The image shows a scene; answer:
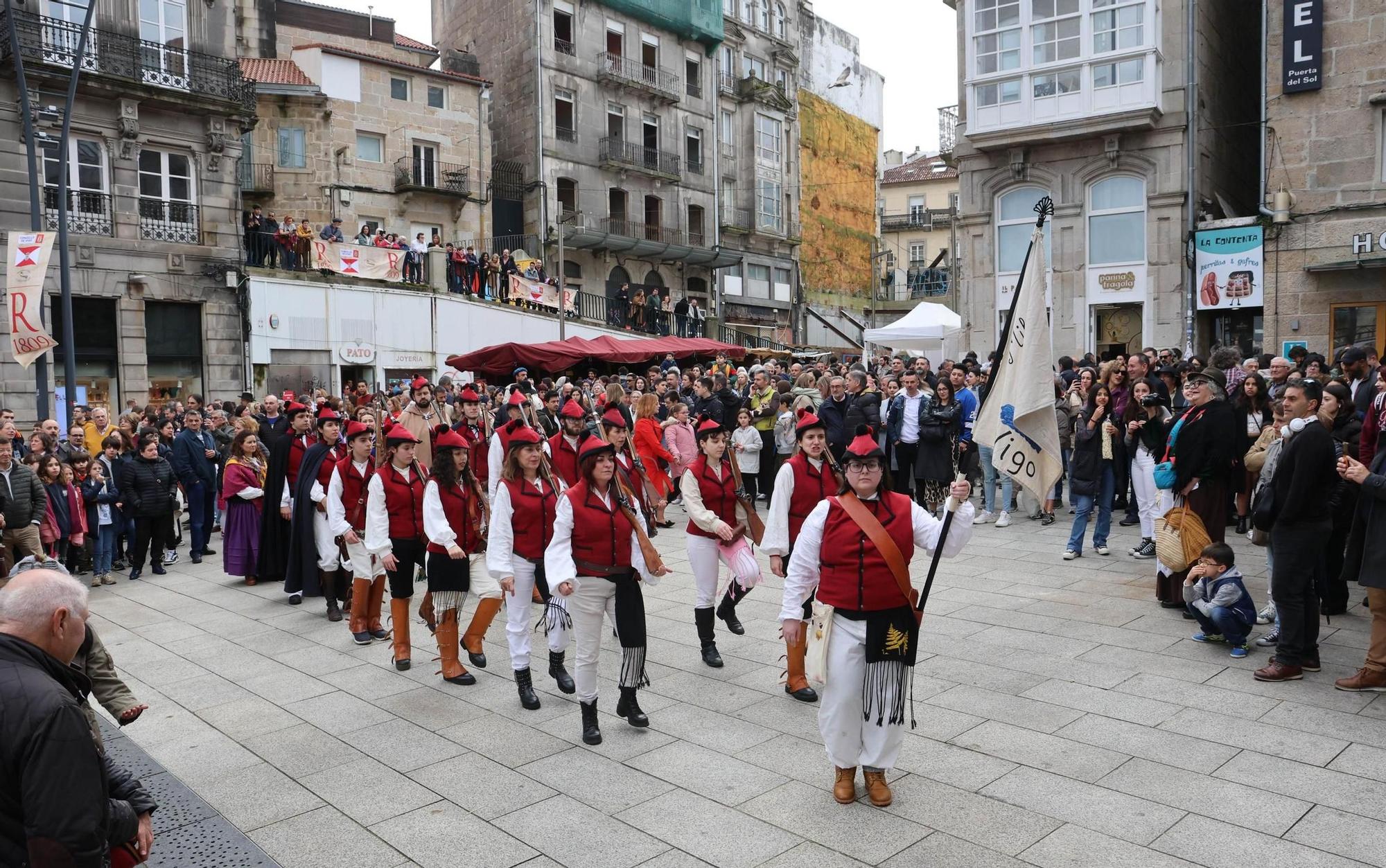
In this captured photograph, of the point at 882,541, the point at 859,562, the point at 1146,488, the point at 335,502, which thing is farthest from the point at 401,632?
the point at 1146,488

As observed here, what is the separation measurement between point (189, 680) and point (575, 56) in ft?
111

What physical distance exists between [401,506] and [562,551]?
7.08 feet

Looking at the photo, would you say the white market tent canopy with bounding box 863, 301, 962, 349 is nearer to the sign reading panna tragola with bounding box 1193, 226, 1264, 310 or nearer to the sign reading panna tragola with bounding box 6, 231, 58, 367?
the sign reading panna tragola with bounding box 1193, 226, 1264, 310

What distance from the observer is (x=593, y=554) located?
6.07 metres

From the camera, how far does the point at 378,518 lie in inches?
301

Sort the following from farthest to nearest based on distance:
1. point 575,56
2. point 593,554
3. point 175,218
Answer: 1. point 575,56
2. point 175,218
3. point 593,554

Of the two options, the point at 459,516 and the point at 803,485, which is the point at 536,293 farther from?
the point at 803,485

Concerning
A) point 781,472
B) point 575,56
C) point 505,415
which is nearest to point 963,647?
point 781,472

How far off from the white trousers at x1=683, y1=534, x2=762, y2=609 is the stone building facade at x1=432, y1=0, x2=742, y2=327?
87.1 ft

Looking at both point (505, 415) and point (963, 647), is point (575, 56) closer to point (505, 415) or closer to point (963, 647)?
point (505, 415)

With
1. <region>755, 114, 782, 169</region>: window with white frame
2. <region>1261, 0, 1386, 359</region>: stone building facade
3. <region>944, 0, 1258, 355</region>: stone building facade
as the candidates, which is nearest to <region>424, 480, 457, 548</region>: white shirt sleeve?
<region>944, 0, 1258, 355</region>: stone building facade

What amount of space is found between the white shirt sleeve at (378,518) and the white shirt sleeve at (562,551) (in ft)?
6.77

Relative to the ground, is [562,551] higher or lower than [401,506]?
lower

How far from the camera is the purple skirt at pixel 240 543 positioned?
1102 centimetres
